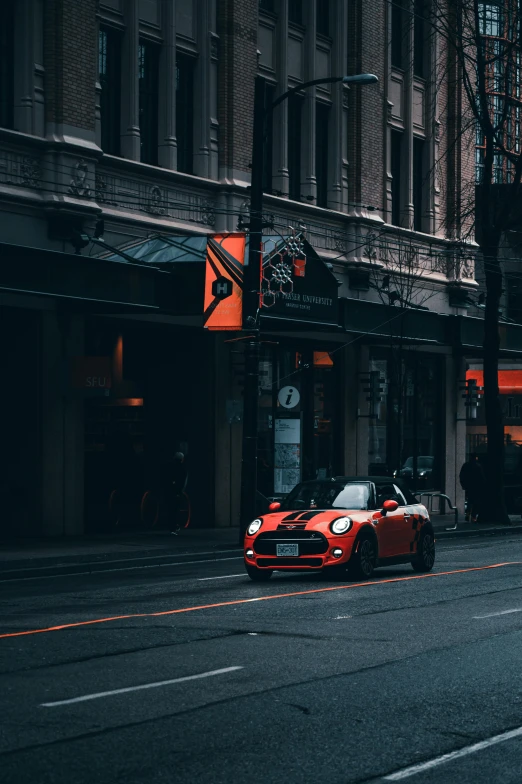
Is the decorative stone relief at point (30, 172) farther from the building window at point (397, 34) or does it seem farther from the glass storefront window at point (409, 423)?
the building window at point (397, 34)

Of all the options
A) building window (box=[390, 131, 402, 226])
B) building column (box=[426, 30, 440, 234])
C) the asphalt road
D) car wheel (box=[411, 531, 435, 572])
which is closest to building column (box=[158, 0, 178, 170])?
building window (box=[390, 131, 402, 226])

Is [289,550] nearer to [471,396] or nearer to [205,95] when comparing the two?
[205,95]

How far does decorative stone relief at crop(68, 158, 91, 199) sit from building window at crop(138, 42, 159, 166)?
2.94 m

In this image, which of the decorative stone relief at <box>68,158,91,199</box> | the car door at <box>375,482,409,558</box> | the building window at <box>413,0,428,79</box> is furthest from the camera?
the building window at <box>413,0,428,79</box>

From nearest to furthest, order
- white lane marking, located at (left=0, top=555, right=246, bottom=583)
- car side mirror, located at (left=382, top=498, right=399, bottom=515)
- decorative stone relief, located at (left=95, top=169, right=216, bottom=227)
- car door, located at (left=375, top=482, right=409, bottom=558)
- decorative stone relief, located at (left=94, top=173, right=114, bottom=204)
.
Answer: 1. car side mirror, located at (left=382, top=498, right=399, bottom=515)
2. car door, located at (left=375, top=482, right=409, bottom=558)
3. white lane marking, located at (left=0, top=555, right=246, bottom=583)
4. decorative stone relief, located at (left=94, top=173, right=114, bottom=204)
5. decorative stone relief, located at (left=95, top=169, right=216, bottom=227)

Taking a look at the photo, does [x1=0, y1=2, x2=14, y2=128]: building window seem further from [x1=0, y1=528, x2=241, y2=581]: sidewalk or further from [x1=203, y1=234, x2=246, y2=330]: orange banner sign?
[x1=0, y1=528, x2=241, y2=581]: sidewalk

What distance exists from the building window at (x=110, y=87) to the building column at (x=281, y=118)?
5.80 m

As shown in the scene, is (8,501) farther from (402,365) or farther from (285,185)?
(402,365)

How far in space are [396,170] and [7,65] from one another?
1629cm

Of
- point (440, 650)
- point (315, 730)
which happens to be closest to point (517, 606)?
point (440, 650)

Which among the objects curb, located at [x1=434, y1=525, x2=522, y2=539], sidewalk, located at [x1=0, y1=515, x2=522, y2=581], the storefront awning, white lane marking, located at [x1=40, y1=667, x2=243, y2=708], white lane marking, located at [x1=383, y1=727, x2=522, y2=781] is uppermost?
the storefront awning

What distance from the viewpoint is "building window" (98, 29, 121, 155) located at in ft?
90.9

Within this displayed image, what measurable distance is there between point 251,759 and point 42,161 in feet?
63.5

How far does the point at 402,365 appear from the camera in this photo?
3684cm
